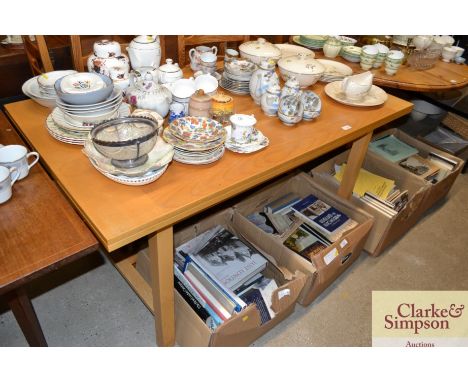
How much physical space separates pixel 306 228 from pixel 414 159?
914 mm

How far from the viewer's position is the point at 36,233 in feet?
2.97

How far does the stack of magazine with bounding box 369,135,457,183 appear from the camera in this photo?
Result: 209cm

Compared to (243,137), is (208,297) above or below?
below

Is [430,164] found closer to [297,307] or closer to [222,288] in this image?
[297,307]

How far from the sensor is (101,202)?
948 millimetres

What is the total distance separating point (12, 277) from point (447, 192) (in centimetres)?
220

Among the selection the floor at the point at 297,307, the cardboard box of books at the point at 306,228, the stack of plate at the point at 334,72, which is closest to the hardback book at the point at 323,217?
the cardboard box of books at the point at 306,228

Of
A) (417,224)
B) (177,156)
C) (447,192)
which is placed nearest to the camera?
(177,156)

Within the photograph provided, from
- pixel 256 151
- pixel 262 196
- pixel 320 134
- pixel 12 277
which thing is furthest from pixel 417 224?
pixel 12 277

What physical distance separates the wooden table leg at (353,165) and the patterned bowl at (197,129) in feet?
2.37

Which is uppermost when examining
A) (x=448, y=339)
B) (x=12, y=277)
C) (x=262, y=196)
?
(x=12, y=277)

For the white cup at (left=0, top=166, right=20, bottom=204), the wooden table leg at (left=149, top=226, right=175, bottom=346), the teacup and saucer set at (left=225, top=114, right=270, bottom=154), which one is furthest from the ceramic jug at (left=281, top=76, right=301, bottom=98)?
the white cup at (left=0, top=166, right=20, bottom=204)

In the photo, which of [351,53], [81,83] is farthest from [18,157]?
[351,53]

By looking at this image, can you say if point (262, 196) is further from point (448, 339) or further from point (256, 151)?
point (448, 339)
